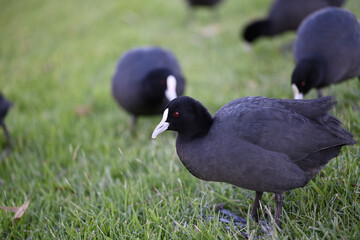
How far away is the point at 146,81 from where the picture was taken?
4.17 metres

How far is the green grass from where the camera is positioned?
7.45ft

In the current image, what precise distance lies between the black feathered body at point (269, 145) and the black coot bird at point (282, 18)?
4513 millimetres

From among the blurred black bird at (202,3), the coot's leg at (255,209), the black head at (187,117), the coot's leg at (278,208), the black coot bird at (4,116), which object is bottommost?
the coot's leg at (255,209)

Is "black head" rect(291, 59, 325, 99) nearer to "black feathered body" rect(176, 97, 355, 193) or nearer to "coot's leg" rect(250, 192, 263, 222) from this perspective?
"black feathered body" rect(176, 97, 355, 193)

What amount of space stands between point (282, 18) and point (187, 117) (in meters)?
5.08

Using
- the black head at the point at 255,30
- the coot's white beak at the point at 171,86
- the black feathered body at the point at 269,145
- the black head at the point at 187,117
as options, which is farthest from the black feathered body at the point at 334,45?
the black head at the point at 255,30

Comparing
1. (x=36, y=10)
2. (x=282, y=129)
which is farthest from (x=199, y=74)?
(x=36, y=10)

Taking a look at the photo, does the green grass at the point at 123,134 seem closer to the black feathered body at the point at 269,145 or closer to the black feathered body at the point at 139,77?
the black feathered body at the point at 269,145

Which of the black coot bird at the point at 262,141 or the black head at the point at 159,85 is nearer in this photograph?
the black coot bird at the point at 262,141

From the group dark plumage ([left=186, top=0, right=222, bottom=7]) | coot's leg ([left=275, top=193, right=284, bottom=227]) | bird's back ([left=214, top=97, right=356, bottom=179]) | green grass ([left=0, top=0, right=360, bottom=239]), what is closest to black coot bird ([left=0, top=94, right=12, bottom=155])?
green grass ([left=0, top=0, right=360, bottom=239])

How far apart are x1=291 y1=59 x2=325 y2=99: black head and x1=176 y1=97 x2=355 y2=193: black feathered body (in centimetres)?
118

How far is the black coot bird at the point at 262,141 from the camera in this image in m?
1.98

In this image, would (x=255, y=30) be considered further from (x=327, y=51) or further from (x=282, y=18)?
(x=327, y=51)

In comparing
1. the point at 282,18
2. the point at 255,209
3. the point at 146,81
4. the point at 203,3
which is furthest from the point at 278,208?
the point at 203,3
